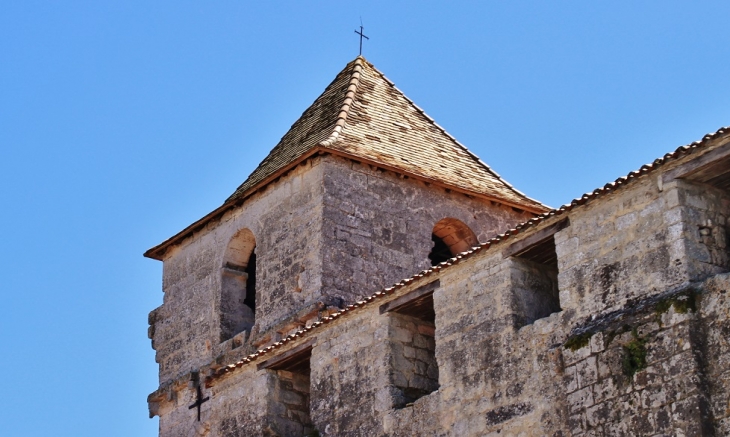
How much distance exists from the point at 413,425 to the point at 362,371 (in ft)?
3.24

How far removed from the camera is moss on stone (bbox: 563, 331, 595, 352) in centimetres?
1124

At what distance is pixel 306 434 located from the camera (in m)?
14.3

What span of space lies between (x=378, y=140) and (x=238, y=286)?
8.42 feet

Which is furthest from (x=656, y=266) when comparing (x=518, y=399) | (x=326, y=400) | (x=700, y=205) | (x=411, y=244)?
(x=411, y=244)

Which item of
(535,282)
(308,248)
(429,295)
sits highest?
(308,248)

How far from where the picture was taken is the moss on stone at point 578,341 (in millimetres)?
11242

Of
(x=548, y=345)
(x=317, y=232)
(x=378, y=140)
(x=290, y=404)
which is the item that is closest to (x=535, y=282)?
(x=548, y=345)

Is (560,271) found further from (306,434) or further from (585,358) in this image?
(306,434)

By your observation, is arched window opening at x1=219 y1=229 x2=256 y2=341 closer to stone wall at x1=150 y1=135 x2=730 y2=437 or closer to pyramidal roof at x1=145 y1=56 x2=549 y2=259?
pyramidal roof at x1=145 y1=56 x2=549 y2=259

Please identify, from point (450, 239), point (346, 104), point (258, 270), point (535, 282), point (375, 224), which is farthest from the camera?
point (346, 104)

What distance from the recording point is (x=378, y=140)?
18.4m

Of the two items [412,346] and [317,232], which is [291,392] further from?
[317,232]

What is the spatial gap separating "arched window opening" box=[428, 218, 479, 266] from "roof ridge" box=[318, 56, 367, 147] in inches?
68.4

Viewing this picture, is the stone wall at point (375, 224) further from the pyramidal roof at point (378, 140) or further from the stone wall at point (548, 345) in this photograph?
the stone wall at point (548, 345)
